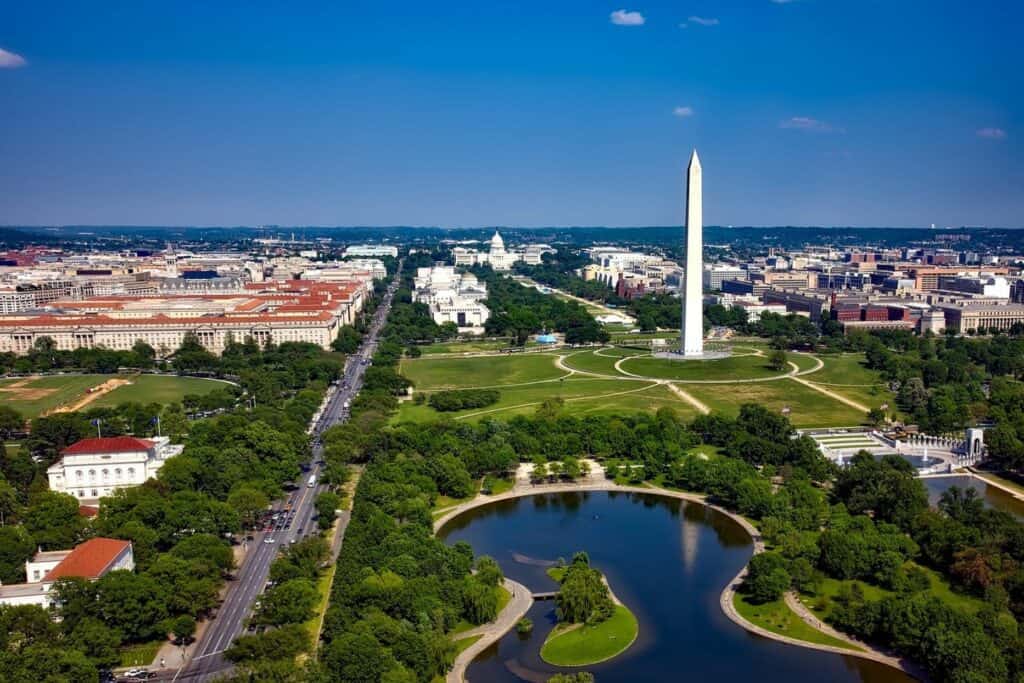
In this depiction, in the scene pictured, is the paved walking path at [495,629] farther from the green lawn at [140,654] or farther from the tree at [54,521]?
the tree at [54,521]

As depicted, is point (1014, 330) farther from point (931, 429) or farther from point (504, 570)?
point (504, 570)

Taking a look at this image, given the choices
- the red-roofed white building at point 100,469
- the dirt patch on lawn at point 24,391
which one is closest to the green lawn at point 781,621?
the red-roofed white building at point 100,469

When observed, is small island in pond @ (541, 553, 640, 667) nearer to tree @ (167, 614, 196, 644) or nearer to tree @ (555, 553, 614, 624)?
tree @ (555, 553, 614, 624)

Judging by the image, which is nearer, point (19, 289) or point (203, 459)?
point (203, 459)

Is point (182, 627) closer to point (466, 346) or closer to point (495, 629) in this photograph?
point (495, 629)

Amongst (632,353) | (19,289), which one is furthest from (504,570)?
(19,289)

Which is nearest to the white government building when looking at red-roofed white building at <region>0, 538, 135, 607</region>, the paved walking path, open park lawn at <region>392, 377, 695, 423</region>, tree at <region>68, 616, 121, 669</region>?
open park lawn at <region>392, 377, 695, 423</region>
